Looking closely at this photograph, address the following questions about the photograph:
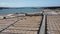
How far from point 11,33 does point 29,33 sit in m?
0.54

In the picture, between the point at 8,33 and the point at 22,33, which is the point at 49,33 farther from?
the point at 8,33

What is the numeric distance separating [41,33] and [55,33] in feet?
1.61

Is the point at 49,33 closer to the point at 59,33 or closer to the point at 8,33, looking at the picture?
the point at 59,33

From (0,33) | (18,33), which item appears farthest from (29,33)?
(0,33)

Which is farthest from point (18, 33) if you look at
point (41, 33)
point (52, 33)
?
point (52, 33)

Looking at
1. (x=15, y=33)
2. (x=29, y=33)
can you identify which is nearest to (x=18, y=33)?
(x=15, y=33)

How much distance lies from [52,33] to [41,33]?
1.33ft

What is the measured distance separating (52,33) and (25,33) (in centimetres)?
81

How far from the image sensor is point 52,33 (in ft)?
12.5

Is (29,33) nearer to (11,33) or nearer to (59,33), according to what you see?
(11,33)

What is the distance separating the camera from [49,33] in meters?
3.78

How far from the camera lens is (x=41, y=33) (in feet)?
11.8

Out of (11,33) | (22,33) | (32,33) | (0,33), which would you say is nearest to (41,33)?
(32,33)

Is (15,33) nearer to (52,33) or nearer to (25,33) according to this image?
(25,33)
